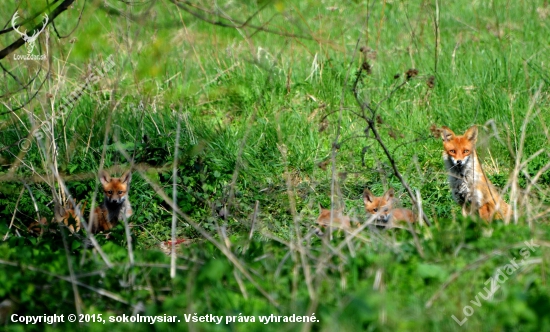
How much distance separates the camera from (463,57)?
915 centimetres

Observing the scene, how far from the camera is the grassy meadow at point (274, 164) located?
3805mm

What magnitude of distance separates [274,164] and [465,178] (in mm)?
1886

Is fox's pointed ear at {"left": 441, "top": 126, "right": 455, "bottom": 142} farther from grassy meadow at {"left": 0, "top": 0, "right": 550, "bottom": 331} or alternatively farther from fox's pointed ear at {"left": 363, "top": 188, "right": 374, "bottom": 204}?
fox's pointed ear at {"left": 363, "top": 188, "right": 374, "bottom": 204}

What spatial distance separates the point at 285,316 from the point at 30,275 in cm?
147

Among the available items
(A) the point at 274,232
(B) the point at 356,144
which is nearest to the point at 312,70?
(B) the point at 356,144

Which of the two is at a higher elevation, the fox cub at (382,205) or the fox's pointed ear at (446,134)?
the fox's pointed ear at (446,134)

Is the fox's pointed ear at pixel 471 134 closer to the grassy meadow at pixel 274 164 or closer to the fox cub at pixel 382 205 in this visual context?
the grassy meadow at pixel 274 164

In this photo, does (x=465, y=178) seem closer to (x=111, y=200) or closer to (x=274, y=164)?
(x=274, y=164)

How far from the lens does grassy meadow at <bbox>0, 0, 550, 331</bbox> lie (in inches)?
150

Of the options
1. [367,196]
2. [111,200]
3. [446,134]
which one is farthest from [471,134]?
[111,200]

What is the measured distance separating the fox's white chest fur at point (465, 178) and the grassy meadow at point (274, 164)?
182mm

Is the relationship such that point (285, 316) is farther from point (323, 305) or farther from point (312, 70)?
point (312, 70)

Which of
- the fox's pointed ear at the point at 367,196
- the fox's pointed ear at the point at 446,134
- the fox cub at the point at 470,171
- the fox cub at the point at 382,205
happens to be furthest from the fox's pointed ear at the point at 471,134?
the fox's pointed ear at the point at 367,196

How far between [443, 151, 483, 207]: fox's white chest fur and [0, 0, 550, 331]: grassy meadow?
182 mm
